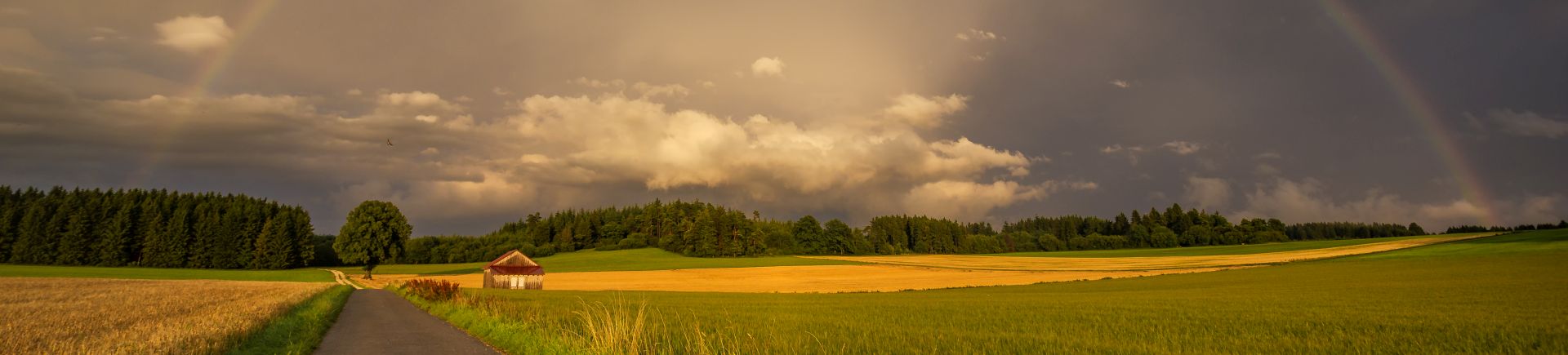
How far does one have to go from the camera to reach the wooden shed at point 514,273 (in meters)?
62.8

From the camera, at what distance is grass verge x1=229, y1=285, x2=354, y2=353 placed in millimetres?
13852

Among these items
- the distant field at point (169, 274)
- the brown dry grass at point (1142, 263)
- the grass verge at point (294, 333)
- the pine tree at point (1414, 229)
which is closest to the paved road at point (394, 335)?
the grass verge at point (294, 333)

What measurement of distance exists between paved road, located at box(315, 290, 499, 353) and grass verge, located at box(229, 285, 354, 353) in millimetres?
304

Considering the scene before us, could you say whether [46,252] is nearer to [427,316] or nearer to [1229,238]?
[427,316]

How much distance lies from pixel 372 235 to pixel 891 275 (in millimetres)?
65245

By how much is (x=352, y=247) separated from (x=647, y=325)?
80246 mm

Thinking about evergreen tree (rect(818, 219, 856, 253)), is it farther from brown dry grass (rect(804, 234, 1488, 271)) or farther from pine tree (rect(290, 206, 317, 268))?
pine tree (rect(290, 206, 317, 268))

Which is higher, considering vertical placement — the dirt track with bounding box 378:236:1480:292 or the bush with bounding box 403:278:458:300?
the bush with bounding box 403:278:458:300

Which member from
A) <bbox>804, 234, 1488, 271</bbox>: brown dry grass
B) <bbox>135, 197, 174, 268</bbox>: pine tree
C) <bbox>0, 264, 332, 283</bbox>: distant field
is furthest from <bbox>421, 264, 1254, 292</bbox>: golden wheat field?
<bbox>135, 197, 174, 268</bbox>: pine tree

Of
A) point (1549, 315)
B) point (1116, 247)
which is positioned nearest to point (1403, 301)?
point (1549, 315)

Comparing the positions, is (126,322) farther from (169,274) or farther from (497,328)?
(169,274)

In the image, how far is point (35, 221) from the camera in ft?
303

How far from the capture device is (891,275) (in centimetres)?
7038

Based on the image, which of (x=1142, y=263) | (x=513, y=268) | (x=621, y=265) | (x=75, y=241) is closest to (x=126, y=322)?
(x=513, y=268)
